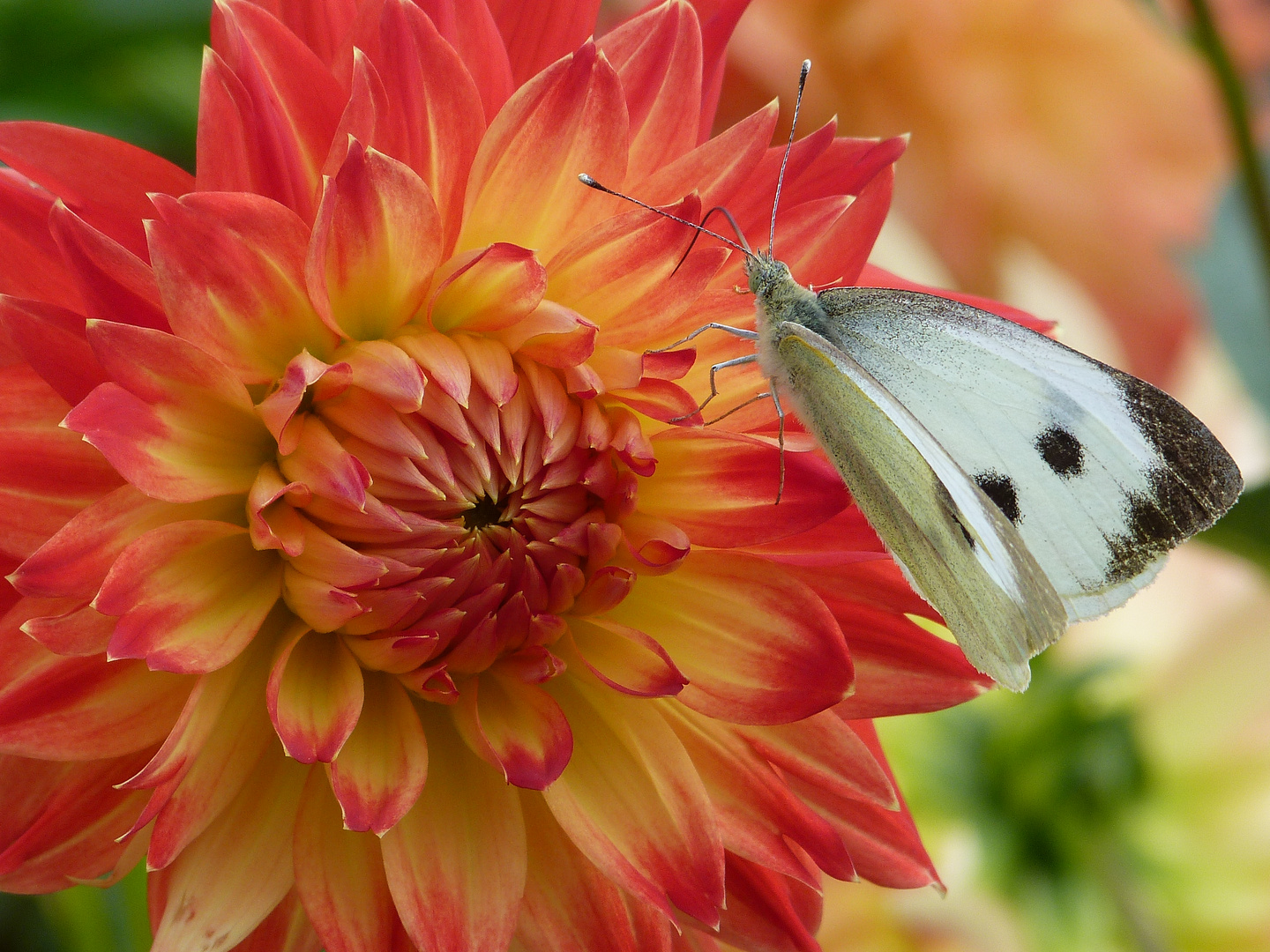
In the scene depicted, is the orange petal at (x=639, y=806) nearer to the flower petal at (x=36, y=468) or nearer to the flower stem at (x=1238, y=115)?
the flower petal at (x=36, y=468)

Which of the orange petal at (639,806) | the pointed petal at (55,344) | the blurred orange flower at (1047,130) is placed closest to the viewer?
the pointed petal at (55,344)

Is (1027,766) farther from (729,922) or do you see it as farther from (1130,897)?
(729,922)

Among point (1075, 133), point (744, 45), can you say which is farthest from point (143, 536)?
point (1075, 133)

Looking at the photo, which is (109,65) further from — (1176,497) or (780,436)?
(1176,497)

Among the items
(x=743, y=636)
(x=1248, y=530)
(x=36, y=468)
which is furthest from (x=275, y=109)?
(x=1248, y=530)

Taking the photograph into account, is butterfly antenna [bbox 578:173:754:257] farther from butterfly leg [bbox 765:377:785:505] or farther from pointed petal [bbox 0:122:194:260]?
pointed petal [bbox 0:122:194:260]

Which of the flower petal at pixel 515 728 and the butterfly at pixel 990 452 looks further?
the butterfly at pixel 990 452

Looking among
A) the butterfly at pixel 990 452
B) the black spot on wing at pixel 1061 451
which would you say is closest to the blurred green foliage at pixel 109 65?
the butterfly at pixel 990 452
